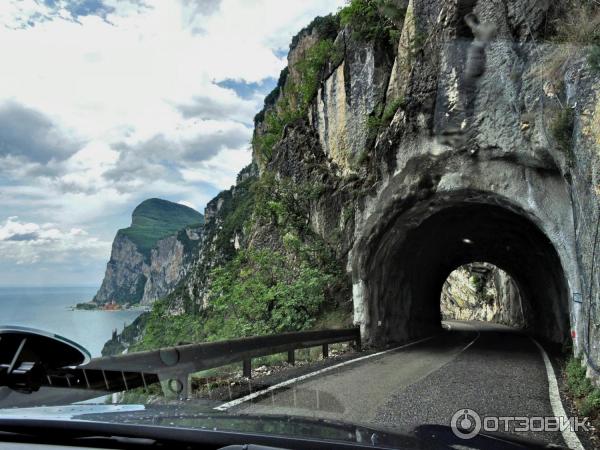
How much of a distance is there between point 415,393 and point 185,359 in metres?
3.22

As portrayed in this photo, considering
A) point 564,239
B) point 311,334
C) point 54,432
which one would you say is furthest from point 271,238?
point 54,432

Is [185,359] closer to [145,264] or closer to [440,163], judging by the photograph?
[440,163]

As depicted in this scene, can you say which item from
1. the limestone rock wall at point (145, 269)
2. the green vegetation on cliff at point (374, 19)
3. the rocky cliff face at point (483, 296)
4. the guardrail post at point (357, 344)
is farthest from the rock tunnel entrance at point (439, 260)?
the limestone rock wall at point (145, 269)

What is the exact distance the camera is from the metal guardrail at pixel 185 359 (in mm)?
5012

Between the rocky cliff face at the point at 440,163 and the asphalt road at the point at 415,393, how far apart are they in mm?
1433

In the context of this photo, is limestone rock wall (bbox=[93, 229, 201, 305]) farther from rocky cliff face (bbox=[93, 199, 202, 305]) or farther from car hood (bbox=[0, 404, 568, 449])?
car hood (bbox=[0, 404, 568, 449])

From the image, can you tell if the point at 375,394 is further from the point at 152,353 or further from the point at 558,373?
the point at 558,373

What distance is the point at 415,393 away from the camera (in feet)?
22.1

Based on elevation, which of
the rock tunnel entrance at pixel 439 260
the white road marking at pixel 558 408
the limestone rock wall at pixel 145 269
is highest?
the limestone rock wall at pixel 145 269

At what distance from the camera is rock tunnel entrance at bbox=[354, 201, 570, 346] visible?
1431cm

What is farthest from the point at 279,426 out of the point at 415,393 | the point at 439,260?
the point at 439,260

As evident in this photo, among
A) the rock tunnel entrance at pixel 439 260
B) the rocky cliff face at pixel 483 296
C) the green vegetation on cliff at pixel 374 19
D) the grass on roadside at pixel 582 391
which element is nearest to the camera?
the grass on roadside at pixel 582 391

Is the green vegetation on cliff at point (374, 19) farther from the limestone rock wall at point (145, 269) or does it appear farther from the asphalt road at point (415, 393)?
the limestone rock wall at point (145, 269)

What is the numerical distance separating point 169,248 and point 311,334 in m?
155
